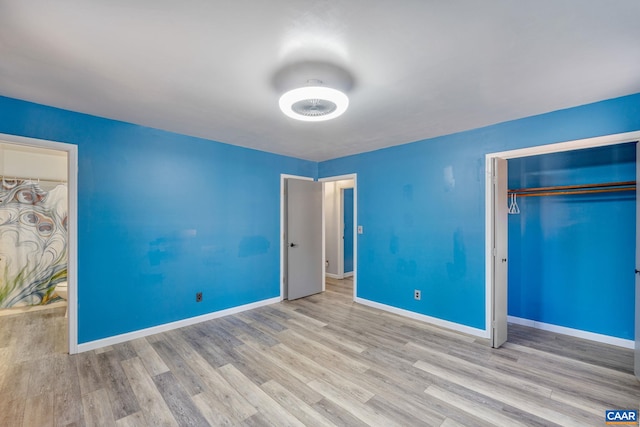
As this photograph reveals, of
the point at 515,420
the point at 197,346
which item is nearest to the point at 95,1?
the point at 197,346

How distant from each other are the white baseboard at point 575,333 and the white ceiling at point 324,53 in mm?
2487

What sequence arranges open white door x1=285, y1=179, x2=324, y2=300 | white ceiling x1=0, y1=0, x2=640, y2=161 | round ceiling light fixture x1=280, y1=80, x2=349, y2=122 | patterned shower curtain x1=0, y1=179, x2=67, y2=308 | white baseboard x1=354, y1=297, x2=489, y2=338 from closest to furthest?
white ceiling x1=0, y1=0, x2=640, y2=161 → round ceiling light fixture x1=280, y1=80, x2=349, y2=122 → white baseboard x1=354, y1=297, x2=489, y2=338 → patterned shower curtain x1=0, y1=179, x2=67, y2=308 → open white door x1=285, y1=179, x2=324, y2=300

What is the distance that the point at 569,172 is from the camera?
126 inches

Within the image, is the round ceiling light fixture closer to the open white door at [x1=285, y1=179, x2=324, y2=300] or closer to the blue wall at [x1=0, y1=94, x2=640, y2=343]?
the blue wall at [x1=0, y1=94, x2=640, y2=343]

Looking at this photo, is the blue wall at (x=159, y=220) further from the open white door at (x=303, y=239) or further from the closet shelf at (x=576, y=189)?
the closet shelf at (x=576, y=189)

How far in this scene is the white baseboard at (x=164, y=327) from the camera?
9.35 feet

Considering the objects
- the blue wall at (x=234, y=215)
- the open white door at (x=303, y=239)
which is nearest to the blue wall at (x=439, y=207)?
the blue wall at (x=234, y=215)

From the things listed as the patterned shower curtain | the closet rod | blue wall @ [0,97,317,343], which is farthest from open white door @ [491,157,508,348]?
the patterned shower curtain

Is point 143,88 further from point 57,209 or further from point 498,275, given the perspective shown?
point 498,275

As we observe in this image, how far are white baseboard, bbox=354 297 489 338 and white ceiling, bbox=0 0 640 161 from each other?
2.42 metres

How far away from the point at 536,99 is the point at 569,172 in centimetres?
136

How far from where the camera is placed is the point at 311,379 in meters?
2.36

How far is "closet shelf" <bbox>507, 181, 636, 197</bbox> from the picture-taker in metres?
2.84

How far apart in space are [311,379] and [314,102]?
2284mm
